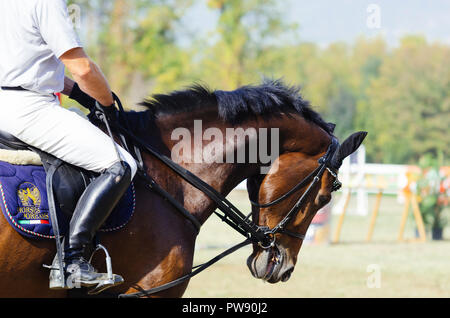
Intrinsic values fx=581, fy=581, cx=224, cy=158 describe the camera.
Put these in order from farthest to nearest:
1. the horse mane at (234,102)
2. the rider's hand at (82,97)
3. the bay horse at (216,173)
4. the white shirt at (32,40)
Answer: the horse mane at (234,102) < the rider's hand at (82,97) < the bay horse at (216,173) < the white shirt at (32,40)

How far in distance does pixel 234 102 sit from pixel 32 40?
4.78 feet

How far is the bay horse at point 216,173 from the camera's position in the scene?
371cm

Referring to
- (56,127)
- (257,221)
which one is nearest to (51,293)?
(56,127)

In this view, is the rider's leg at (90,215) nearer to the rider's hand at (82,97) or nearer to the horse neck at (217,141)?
the horse neck at (217,141)

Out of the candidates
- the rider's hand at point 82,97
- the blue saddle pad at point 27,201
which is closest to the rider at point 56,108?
the blue saddle pad at point 27,201

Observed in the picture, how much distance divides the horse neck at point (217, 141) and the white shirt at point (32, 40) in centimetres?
97

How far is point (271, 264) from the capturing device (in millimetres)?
4227

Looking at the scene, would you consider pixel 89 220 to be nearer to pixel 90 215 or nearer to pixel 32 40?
pixel 90 215

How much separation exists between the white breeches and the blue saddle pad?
0.17m

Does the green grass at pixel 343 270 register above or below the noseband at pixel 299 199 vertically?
below

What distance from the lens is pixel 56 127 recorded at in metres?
3.41

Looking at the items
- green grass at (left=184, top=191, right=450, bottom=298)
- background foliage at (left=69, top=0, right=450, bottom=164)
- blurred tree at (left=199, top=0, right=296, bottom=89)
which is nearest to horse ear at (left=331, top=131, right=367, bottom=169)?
green grass at (left=184, top=191, right=450, bottom=298)

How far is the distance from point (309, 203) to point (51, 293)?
1.92 meters
